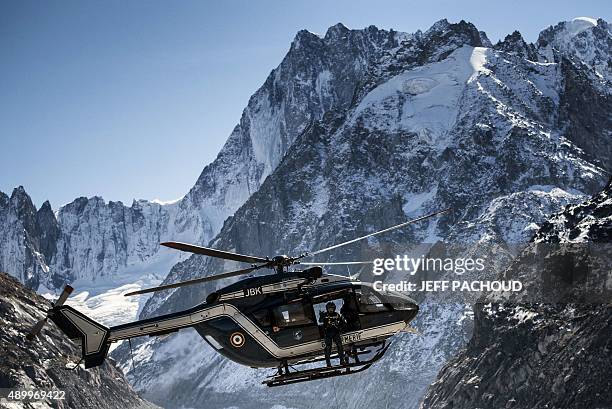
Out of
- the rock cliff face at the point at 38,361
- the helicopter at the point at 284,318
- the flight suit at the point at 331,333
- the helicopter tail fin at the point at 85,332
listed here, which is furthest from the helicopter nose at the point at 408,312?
the rock cliff face at the point at 38,361

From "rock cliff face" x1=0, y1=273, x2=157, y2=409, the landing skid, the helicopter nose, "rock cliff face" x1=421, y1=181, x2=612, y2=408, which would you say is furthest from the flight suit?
"rock cliff face" x1=0, y1=273, x2=157, y2=409

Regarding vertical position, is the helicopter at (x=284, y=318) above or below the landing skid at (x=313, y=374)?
above

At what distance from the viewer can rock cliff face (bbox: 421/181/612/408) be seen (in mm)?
135875

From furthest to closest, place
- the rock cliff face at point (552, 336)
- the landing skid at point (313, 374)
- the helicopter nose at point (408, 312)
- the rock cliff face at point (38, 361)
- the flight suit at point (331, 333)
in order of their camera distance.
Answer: the rock cliff face at point (38, 361), the rock cliff face at point (552, 336), the helicopter nose at point (408, 312), the flight suit at point (331, 333), the landing skid at point (313, 374)

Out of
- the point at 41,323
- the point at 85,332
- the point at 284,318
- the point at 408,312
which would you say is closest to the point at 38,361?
the point at 85,332

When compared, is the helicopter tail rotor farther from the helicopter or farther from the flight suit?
the flight suit

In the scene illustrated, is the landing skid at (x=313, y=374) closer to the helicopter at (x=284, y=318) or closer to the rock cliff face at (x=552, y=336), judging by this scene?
the helicopter at (x=284, y=318)

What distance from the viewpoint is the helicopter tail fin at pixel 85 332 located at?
1877 inches

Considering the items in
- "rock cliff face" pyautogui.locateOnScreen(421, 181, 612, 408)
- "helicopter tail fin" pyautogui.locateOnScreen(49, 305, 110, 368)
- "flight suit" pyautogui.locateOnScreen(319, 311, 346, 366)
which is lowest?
"rock cliff face" pyautogui.locateOnScreen(421, 181, 612, 408)

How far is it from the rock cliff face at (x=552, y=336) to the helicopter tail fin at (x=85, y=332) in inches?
3478

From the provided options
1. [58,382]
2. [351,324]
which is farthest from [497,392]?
[351,324]

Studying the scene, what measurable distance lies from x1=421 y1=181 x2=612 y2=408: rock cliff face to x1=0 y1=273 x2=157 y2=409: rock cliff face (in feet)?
175

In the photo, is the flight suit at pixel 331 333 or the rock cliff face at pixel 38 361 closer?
the flight suit at pixel 331 333

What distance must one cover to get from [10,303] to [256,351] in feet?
467
